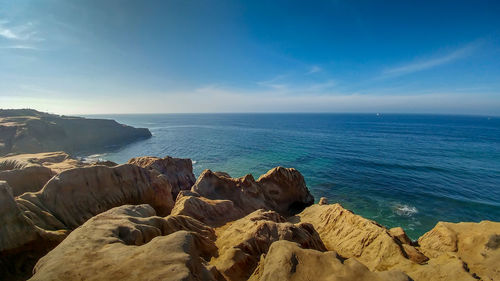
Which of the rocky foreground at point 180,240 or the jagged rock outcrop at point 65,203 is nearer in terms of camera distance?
the rocky foreground at point 180,240

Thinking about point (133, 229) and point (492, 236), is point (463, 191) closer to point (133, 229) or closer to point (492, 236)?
point (492, 236)

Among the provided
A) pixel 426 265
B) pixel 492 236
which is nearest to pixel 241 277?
pixel 426 265

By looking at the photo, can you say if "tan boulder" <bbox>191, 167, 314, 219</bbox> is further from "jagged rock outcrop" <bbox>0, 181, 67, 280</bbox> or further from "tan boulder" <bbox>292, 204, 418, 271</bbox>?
"jagged rock outcrop" <bbox>0, 181, 67, 280</bbox>

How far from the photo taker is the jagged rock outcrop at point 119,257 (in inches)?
259

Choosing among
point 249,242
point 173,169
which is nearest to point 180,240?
point 249,242

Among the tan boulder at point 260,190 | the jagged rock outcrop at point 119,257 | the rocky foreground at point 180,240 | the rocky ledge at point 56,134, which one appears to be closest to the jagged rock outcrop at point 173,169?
the tan boulder at point 260,190

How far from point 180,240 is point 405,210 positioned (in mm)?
37467

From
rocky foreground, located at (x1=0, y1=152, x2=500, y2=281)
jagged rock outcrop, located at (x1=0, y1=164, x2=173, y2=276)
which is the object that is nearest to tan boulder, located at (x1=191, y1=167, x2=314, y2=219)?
rocky foreground, located at (x1=0, y1=152, x2=500, y2=281)

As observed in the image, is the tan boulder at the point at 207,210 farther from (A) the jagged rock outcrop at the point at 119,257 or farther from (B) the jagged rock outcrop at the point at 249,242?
(A) the jagged rock outcrop at the point at 119,257

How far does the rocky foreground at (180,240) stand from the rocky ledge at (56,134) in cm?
5641

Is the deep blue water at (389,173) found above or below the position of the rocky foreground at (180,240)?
below

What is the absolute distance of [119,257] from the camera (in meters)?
7.30

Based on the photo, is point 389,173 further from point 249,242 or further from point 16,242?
point 16,242

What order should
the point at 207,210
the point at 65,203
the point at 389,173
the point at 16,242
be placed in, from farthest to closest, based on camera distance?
the point at 389,173 → the point at 207,210 → the point at 65,203 → the point at 16,242
